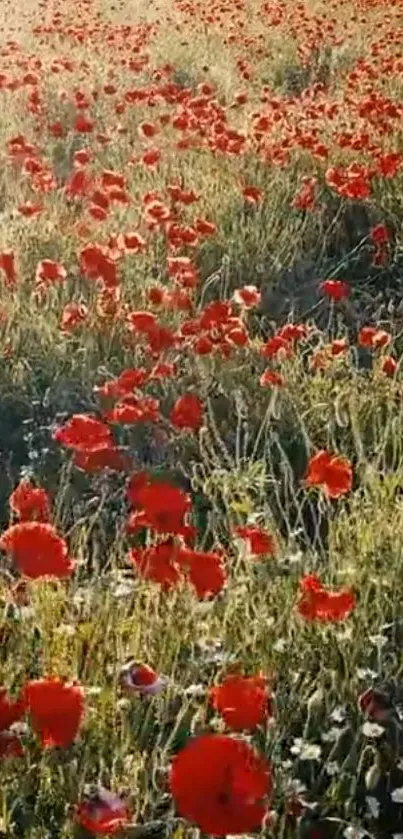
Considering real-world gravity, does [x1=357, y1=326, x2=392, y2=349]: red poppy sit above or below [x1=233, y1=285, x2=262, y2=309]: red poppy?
below

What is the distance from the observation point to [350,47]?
29.8ft

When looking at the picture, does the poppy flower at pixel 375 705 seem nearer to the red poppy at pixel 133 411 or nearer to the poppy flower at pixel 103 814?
the poppy flower at pixel 103 814

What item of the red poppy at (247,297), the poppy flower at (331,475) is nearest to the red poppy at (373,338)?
the red poppy at (247,297)

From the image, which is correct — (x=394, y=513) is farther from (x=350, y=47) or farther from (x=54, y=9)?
(x=54, y=9)

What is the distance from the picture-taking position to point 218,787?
1351 mm

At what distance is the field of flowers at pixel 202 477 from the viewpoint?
1893mm

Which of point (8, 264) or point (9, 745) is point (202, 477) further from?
point (9, 745)

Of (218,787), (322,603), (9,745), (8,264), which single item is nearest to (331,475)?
(322,603)

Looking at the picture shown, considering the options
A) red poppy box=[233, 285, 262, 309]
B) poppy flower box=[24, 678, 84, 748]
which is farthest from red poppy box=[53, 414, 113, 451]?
red poppy box=[233, 285, 262, 309]

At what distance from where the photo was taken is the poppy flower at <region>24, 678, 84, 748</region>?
5.25 ft

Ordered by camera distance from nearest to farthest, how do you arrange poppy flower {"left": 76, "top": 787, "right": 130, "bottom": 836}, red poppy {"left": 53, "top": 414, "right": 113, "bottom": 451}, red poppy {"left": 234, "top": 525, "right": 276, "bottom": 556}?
poppy flower {"left": 76, "top": 787, "right": 130, "bottom": 836} < red poppy {"left": 234, "top": 525, "right": 276, "bottom": 556} < red poppy {"left": 53, "top": 414, "right": 113, "bottom": 451}

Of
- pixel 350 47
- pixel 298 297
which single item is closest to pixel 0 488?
pixel 298 297

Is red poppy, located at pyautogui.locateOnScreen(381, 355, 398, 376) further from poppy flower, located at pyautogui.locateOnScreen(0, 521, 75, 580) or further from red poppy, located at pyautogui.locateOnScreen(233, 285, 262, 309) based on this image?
poppy flower, located at pyautogui.locateOnScreen(0, 521, 75, 580)

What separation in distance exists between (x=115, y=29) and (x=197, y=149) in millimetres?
4260
